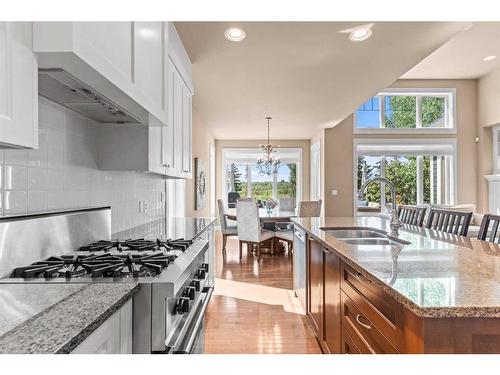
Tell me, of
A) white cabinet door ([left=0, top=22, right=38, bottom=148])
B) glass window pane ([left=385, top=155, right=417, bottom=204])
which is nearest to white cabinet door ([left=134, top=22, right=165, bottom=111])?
white cabinet door ([left=0, top=22, right=38, bottom=148])

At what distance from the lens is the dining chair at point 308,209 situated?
570cm

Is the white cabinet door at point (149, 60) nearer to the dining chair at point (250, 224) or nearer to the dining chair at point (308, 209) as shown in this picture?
the dining chair at point (250, 224)

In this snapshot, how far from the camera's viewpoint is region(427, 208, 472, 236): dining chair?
2355 mm

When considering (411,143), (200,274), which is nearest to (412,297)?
(200,274)

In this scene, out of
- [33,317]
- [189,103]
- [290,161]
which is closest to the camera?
[33,317]

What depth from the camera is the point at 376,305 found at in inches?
47.8

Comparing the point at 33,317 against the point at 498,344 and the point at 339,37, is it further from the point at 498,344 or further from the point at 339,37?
the point at 339,37

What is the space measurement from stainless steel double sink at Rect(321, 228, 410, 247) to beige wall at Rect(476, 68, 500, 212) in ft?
20.8

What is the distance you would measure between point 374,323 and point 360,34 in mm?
2546

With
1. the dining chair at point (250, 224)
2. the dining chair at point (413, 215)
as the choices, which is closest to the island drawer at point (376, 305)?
the dining chair at point (413, 215)

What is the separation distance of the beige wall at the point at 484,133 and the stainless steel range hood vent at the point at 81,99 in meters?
7.83

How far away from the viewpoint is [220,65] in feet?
12.0
